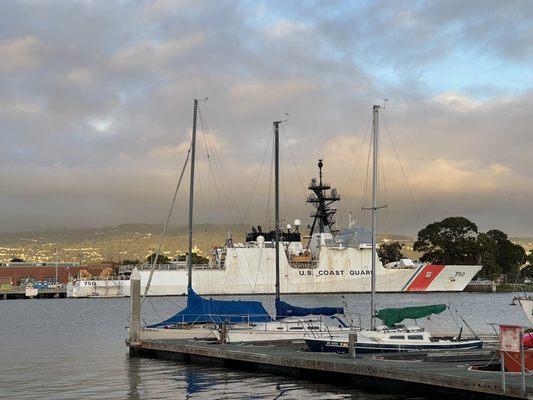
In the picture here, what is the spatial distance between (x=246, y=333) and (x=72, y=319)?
38475 millimetres

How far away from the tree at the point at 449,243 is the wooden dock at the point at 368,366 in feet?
379

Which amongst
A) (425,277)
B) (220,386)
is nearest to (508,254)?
(425,277)

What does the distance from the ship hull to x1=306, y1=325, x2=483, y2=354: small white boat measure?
2918 inches

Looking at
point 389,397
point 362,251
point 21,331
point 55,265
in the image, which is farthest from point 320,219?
point 389,397

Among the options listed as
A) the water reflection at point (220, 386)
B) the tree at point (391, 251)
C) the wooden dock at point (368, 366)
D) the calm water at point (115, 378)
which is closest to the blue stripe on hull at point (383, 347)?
the wooden dock at point (368, 366)

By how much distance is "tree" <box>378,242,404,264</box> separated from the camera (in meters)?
164

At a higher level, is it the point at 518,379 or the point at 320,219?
the point at 320,219

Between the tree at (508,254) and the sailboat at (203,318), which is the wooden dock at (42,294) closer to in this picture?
the tree at (508,254)

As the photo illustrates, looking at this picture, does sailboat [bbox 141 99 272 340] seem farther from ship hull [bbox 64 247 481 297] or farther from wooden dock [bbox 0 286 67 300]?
wooden dock [bbox 0 286 67 300]

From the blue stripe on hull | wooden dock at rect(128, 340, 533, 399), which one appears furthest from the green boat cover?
wooden dock at rect(128, 340, 533, 399)

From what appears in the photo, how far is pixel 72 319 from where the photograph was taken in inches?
2677

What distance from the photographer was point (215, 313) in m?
36.2

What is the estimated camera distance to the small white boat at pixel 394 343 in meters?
27.1

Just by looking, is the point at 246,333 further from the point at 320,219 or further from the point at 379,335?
the point at 320,219
